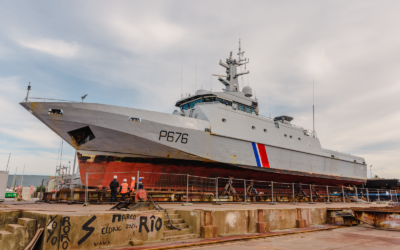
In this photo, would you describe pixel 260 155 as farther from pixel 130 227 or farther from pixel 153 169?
pixel 130 227

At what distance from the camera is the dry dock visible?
4488mm

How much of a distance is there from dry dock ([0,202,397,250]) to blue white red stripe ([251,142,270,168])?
9.38 m

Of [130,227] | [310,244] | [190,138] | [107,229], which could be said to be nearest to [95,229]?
[107,229]

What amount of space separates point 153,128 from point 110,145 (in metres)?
2.43

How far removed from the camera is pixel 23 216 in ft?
17.2

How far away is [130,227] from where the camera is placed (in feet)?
17.5

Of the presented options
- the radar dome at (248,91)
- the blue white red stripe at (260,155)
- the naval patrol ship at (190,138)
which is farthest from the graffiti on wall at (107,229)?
the radar dome at (248,91)

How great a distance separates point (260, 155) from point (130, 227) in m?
13.8

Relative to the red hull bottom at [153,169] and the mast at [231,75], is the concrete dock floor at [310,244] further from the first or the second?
the mast at [231,75]

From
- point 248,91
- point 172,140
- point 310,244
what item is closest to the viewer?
point 310,244

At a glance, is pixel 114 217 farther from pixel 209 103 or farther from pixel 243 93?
pixel 243 93

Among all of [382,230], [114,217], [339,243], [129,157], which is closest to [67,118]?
[129,157]

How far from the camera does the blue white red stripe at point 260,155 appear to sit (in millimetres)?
17641

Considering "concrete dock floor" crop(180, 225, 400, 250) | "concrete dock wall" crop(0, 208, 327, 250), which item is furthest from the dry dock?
"concrete dock floor" crop(180, 225, 400, 250)
